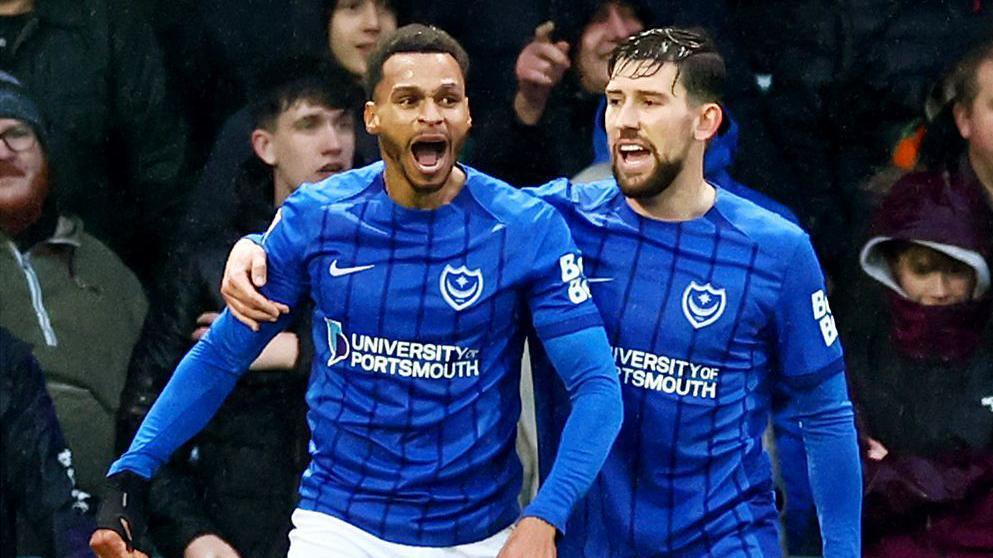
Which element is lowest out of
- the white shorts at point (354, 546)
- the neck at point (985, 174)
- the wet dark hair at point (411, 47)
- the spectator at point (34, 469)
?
the spectator at point (34, 469)

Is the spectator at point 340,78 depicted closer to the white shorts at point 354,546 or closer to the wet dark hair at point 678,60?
the wet dark hair at point 678,60

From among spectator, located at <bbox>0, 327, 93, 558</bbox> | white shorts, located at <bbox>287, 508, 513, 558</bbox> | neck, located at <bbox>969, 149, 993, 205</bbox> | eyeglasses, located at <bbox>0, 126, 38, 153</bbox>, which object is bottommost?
spectator, located at <bbox>0, 327, 93, 558</bbox>

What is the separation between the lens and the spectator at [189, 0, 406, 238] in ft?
20.6

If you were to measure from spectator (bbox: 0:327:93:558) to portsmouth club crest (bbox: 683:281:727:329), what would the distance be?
1.93 metres

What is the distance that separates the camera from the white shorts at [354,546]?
4.82 metres

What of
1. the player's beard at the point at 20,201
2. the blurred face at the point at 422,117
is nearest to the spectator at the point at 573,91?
the player's beard at the point at 20,201

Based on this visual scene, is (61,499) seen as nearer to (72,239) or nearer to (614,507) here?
(72,239)

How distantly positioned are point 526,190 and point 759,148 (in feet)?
4.77

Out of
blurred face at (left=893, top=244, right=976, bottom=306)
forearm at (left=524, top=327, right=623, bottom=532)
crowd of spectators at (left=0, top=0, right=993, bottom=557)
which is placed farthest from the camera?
blurred face at (left=893, top=244, right=976, bottom=306)

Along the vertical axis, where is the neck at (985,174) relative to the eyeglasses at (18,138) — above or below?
above

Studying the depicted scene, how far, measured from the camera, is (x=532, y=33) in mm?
6434

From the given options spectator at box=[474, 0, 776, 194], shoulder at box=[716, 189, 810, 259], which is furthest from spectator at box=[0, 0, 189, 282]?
shoulder at box=[716, 189, 810, 259]

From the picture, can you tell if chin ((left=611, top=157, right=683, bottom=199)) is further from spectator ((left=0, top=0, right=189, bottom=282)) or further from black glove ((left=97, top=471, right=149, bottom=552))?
spectator ((left=0, top=0, right=189, bottom=282))

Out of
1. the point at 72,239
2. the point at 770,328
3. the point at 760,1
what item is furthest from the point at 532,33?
the point at 770,328
